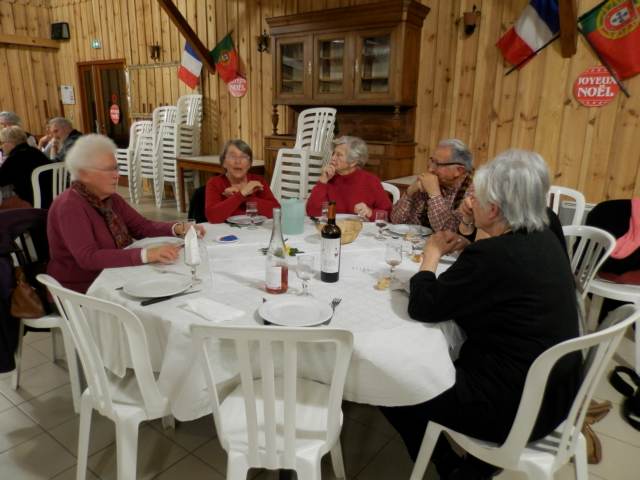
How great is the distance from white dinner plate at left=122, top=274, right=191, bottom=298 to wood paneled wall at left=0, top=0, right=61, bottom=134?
7.87m

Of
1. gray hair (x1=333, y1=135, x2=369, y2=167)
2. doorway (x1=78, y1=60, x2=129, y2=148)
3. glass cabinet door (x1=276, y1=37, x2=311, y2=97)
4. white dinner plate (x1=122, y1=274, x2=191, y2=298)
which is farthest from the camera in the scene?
doorway (x1=78, y1=60, x2=129, y2=148)

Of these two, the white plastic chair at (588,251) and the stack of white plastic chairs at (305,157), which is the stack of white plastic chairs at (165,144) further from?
the white plastic chair at (588,251)

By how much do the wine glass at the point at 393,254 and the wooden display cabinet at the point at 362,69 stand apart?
2516mm

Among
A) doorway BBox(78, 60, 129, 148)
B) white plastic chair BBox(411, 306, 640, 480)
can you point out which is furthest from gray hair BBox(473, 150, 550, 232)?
doorway BBox(78, 60, 129, 148)

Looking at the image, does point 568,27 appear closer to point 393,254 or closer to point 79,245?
point 393,254

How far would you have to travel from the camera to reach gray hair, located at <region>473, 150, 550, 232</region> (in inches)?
50.0

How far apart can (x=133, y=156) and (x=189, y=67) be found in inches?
57.3

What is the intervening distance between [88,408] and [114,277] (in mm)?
426

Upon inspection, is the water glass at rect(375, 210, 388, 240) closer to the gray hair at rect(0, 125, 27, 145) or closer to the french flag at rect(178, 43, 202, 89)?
the gray hair at rect(0, 125, 27, 145)

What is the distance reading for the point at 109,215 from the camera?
6.08ft

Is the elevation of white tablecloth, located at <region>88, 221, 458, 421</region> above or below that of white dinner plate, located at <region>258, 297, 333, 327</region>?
below

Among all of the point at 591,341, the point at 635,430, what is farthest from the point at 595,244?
the point at 591,341

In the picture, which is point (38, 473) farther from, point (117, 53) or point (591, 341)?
point (117, 53)

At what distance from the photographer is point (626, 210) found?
8.23 feet
